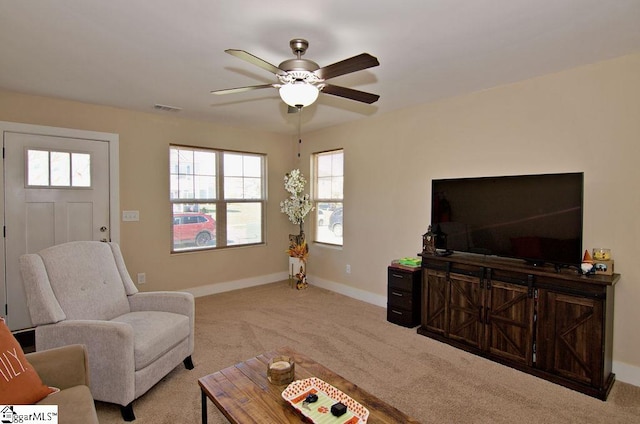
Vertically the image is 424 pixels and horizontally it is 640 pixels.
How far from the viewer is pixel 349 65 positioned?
1892 mm

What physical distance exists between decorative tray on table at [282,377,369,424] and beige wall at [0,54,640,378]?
8.18ft

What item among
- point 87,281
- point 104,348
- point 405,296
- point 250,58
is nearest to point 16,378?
point 104,348

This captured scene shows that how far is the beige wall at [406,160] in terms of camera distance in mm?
2699

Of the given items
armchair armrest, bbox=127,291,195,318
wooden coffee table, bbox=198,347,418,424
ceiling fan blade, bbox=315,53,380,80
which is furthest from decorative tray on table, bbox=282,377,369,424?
ceiling fan blade, bbox=315,53,380,80

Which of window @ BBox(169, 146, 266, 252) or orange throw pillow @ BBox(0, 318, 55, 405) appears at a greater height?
window @ BBox(169, 146, 266, 252)

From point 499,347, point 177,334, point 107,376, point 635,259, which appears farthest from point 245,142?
point 635,259

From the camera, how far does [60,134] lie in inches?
150

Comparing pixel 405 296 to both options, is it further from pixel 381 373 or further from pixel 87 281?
pixel 87 281

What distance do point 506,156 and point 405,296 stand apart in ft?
5.87

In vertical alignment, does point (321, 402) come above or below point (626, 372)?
above

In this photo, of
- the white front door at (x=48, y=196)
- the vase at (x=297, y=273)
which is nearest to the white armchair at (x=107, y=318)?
the white front door at (x=48, y=196)

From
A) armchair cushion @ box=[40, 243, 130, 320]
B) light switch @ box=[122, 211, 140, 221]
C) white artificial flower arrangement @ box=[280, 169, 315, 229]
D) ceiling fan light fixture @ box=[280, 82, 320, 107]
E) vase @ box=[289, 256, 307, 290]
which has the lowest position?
vase @ box=[289, 256, 307, 290]

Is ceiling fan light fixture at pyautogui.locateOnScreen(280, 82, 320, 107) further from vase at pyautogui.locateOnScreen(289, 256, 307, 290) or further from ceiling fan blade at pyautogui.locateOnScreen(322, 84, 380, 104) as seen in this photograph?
vase at pyautogui.locateOnScreen(289, 256, 307, 290)

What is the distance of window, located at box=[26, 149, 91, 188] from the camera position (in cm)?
368
